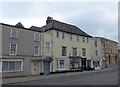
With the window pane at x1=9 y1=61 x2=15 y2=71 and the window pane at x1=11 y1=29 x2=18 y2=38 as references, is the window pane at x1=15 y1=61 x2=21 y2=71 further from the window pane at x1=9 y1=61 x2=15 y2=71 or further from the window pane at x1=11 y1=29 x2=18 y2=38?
the window pane at x1=11 y1=29 x2=18 y2=38

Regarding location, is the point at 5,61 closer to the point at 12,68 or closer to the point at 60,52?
the point at 12,68

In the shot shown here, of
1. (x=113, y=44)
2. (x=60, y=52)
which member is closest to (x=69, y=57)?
(x=60, y=52)

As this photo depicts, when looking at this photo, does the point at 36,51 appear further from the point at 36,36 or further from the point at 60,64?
the point at 60,64

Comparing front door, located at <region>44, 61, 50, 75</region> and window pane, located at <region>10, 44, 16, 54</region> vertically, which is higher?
window pane, located at <region>10, 44, 16, 54</region>

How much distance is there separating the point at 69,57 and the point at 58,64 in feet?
12.1

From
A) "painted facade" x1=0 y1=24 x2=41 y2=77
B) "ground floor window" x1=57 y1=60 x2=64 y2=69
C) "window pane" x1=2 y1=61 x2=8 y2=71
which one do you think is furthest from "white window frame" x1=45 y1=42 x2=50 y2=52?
"window pane" x1=2 y1=61 x2=8 y2=71

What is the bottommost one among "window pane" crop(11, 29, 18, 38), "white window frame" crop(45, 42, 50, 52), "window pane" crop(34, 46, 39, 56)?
"window pane" crop(34, 46, 39, 56)

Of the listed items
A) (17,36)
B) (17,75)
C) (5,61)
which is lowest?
(17,75)

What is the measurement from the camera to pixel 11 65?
29344mm

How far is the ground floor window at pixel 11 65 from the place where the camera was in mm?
28250

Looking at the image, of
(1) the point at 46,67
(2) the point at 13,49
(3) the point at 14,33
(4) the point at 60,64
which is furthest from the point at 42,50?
(3) the point at 14,33

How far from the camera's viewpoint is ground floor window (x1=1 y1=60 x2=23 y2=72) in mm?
28250

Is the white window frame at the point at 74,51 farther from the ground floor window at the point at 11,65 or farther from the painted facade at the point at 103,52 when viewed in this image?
the ground floor window at the point at 11,65

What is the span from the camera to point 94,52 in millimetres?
51750
